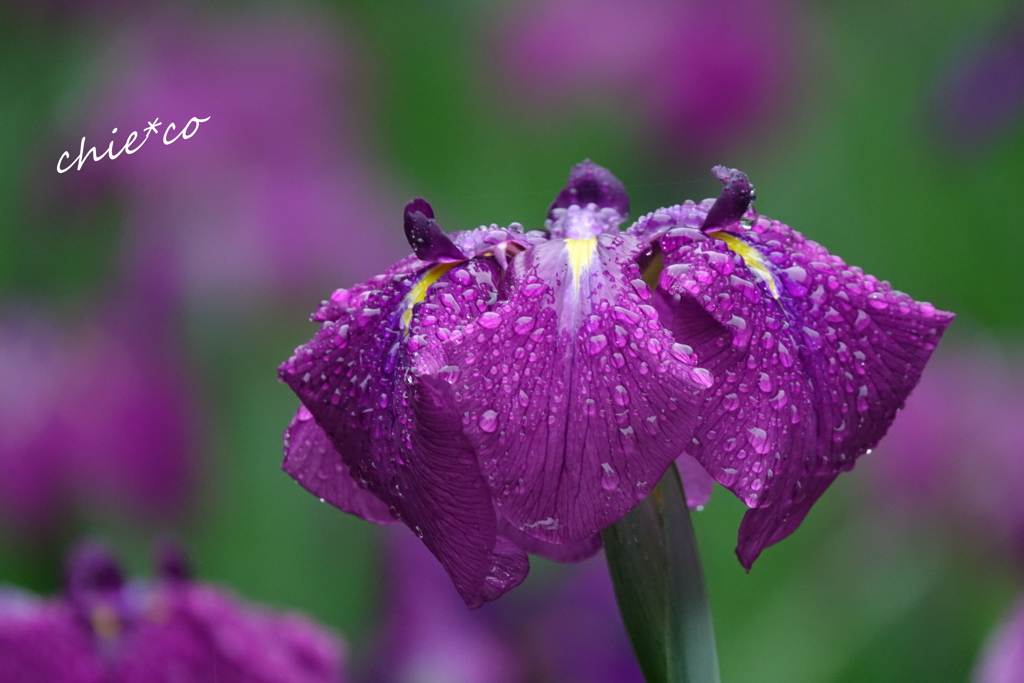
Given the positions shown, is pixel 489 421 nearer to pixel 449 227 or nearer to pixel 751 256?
pixel 751 256

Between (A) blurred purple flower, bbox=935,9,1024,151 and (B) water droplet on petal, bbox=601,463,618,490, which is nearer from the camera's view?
(B) water droplet on petal, bbox=601,463,618,490

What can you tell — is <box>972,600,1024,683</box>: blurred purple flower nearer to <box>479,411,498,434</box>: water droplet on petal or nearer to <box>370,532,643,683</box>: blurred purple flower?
<box>370,532,643,683</box>: blurred purple flower

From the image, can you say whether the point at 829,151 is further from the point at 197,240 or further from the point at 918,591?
the point at 197,240

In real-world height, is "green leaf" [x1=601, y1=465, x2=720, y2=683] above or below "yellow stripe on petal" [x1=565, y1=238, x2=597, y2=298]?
below

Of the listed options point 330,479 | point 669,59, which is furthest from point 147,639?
point 669,59

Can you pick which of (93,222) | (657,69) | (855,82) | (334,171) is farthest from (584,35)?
(93,222)

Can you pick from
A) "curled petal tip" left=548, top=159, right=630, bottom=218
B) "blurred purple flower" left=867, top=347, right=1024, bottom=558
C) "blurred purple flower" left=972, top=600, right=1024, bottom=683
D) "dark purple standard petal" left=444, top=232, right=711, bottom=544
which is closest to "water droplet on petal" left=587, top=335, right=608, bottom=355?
"dark purple standard petal" left=444, top=232, right=711, bottom=544
